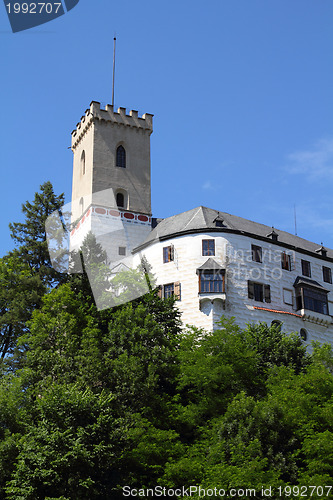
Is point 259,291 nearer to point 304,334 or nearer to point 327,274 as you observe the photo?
point 304,334

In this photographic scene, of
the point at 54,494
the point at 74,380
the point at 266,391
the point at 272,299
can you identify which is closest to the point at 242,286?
the point at 272,299

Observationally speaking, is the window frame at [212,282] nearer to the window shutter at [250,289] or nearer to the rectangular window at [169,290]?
the rectangular window at [169,290]

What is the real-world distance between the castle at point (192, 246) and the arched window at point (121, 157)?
4.1 inches

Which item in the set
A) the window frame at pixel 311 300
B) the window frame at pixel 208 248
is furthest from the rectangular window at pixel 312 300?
the window frame at pixel 208 248

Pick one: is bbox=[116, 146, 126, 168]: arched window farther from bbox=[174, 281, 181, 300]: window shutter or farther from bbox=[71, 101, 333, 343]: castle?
bbox=[174, 281, 181, 300]: window shutter

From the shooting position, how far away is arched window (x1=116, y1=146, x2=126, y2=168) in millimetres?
60719

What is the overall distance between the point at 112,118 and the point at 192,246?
678 inches

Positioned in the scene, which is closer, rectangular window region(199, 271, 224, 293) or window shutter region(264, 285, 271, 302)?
rectangular window region(199, 271, 224, 293)

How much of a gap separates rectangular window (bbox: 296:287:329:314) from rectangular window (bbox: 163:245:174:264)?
1020 cm

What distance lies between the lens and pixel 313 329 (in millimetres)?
53188

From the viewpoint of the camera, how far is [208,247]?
5028 centimetres

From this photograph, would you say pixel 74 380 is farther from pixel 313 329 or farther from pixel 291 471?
pixel 313 329

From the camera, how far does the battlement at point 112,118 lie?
2411 inches

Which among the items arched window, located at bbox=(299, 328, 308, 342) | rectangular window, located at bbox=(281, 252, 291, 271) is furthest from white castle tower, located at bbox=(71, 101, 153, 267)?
arched window, located at bbox=(299, 328, 308, 342)
